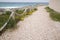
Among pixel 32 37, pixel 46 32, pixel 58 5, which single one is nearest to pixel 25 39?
pixel 32 37

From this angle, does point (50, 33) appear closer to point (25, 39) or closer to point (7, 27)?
point (25, 39)

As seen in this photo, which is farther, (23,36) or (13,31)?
(13,31)

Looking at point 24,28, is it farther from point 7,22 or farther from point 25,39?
point 25,39

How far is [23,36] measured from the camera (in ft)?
12.9

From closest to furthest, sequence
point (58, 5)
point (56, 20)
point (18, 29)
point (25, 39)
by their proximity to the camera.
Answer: point (25, 39) < point (18, 29) < point (56, 20) < point (58, 5)

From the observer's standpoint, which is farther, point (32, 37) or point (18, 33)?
point (18, 33)

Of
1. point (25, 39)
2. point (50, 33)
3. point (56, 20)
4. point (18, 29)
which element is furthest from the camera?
point (56, 20)

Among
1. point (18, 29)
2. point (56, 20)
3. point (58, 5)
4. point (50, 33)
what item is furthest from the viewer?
point (58, 5)

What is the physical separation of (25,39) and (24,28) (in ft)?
3.27

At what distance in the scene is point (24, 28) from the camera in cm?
468

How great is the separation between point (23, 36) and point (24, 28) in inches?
30.1

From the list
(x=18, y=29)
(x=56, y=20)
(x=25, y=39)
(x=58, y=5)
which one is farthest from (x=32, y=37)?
(x=58, y=5)

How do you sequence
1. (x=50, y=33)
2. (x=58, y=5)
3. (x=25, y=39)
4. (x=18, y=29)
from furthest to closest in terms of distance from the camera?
1. (x=58, y=5)
2. (x=18, y=29)
3. (x=50, y=33)
4. (x=25, y=39)

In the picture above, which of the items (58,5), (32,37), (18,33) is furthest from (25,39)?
(58,5)
